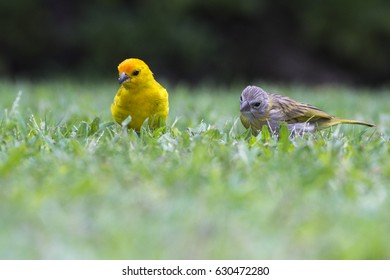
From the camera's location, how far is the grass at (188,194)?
9.45ft

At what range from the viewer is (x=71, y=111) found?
276 inches

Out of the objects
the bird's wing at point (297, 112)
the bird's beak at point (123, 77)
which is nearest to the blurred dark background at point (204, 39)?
the bird's wing at point (297, 112)

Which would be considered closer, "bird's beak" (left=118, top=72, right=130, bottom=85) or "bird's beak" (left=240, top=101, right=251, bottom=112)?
"bird's beak" (left=118, top=72, right=130, bottom=85)

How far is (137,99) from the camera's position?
17.4ft

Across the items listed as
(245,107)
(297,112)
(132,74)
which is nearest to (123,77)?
(132,74)

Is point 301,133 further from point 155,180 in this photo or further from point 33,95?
point 33,95

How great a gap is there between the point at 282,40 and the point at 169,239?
12493 millimetres

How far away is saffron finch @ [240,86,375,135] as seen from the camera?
5.45m

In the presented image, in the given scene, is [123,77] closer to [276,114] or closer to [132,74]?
[132,74]

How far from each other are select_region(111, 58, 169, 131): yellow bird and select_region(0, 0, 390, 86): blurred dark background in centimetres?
819

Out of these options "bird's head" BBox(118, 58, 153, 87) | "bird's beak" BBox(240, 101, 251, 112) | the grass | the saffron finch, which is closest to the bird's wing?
the saffron finch

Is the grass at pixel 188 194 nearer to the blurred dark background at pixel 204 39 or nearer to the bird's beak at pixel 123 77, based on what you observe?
the bird's beak at pixel 123 77

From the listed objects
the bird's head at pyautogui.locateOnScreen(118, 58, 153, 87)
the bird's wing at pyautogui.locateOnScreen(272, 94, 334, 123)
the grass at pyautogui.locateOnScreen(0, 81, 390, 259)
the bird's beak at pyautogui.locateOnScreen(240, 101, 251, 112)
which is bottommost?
the grass at pyautogui.locateOnScreen(0, 81, 390, 259)

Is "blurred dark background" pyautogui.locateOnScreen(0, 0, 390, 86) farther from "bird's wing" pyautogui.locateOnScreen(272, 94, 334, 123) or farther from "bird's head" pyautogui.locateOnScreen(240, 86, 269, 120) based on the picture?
"bird's head" pyautogui.locateOnScreen(240, 86, 269, 120)
